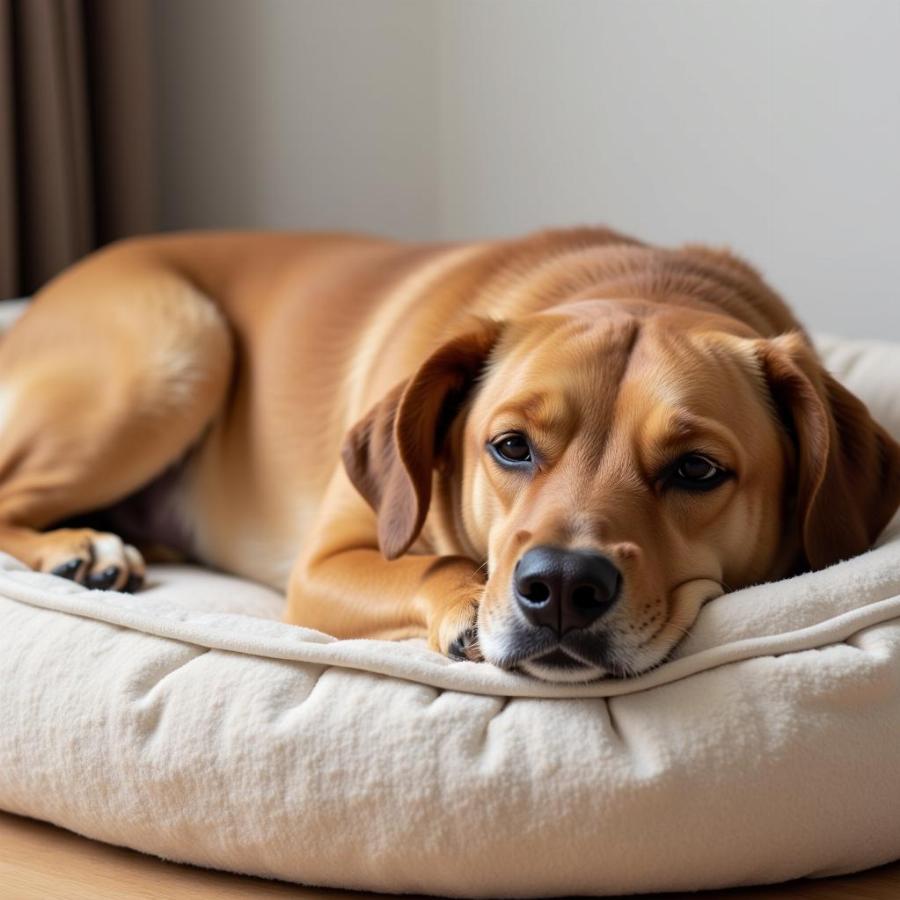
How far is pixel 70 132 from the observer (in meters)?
4.08

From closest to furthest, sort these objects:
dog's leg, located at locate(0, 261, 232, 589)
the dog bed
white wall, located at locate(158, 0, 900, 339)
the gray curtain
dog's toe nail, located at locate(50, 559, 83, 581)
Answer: the dog bed → dog's toe nail, located at locate(50, 559, 83, 581) → dog's leg, located at locate(0, 261, 232, 589) → white wall, located at locate(158, 0, 900, 339) → the gray curtain

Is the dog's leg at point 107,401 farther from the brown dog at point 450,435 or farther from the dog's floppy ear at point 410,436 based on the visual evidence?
the dog's floppy ear at point 410,436

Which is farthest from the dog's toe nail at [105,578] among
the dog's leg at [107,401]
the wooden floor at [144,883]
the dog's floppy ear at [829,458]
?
the dog's floppy ear at [829,458]

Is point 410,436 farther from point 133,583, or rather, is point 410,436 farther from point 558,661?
point 133,583

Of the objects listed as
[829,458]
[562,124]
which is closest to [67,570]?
[829,458]

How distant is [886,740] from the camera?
154 cm

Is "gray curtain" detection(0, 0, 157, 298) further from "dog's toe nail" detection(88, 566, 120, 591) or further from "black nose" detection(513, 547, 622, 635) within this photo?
"black nose" detection(513, 547, 622, 635)

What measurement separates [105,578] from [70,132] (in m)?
2.08

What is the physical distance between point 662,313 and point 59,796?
3.53 ft

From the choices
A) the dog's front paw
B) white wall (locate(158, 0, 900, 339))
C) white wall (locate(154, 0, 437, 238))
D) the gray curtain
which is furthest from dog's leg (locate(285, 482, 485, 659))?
white wall (locate(154, 0, 437, 238))

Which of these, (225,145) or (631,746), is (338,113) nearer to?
(225,145)

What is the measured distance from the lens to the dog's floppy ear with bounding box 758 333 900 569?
1823mm

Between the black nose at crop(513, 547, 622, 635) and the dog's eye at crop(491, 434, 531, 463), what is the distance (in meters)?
0.30

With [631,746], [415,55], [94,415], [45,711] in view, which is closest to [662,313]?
[631,746]
